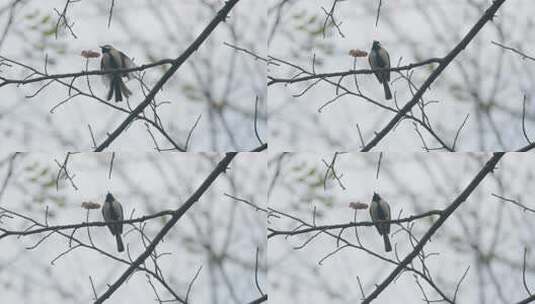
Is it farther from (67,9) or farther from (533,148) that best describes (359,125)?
(67,9)

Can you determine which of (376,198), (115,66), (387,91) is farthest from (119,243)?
(387,91)

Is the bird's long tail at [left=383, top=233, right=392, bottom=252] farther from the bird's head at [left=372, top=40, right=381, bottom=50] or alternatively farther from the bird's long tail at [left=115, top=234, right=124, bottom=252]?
the bird's long tail at [left=115, top=234, right=124, bottom=252]

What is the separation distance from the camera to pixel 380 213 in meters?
2.16

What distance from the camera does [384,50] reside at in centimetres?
217

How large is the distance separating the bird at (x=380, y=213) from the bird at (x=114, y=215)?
0.66m

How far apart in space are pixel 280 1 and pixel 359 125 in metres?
0.39

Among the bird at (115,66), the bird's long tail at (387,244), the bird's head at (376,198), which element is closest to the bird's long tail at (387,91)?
the bird's head at (376,198)

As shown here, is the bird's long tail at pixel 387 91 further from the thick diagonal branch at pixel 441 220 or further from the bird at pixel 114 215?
the bird at pixel 114 215

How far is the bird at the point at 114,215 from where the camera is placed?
213cm

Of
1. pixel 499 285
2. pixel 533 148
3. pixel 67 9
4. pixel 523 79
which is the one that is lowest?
pixel 499 285

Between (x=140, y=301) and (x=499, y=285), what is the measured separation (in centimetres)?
93

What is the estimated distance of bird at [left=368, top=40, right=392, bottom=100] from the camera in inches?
85.3

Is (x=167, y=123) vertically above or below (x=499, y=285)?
above

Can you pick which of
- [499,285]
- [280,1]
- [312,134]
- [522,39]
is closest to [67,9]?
[280,1]
